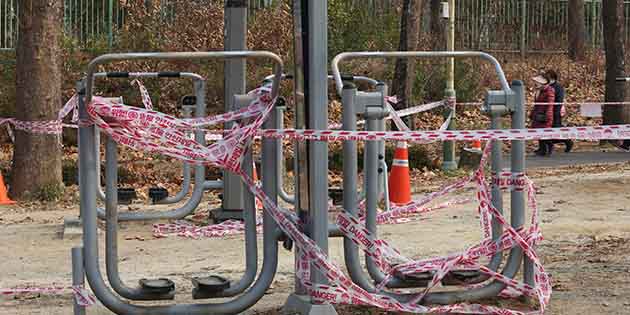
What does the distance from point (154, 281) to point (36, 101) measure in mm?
7841

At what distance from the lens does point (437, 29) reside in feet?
91.7

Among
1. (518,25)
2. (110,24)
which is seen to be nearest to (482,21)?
(518,25)

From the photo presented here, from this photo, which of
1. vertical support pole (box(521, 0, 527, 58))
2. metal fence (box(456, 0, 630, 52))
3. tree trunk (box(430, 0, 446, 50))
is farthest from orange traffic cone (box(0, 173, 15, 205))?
vertical support pole (box(521, 0, 527, 58))

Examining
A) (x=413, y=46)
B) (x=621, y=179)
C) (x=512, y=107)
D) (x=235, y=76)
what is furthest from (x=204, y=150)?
(x=413, y=46)

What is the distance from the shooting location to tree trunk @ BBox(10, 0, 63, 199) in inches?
560

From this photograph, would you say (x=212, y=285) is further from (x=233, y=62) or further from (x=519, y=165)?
(x=233, y=62)

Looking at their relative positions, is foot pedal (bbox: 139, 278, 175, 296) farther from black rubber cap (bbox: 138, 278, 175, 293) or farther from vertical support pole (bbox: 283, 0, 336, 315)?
vertical support pole (bbox: 283, 0, 336, 315)

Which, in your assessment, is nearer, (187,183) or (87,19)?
(187,183)

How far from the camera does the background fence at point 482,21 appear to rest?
23.8 meters

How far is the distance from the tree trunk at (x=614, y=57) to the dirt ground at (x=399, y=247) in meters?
9.66

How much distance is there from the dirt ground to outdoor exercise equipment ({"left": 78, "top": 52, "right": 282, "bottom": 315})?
1.63 ft

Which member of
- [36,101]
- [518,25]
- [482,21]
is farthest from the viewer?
[518,25]

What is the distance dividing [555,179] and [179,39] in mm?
9986

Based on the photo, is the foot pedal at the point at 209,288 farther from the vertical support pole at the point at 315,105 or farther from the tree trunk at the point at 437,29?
the tree trunk at the point at 437,29
